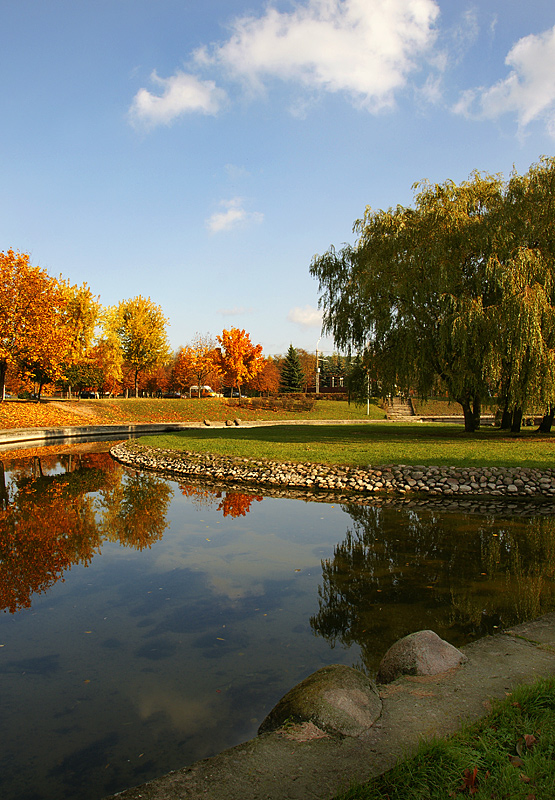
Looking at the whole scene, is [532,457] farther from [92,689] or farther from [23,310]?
[23,310]

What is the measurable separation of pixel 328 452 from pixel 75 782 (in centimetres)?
1458

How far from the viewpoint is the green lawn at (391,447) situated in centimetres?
1562

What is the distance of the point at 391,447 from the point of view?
736 inches

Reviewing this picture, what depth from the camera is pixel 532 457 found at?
15.9 m

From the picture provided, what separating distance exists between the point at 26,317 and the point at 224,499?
A: 86.7 feet

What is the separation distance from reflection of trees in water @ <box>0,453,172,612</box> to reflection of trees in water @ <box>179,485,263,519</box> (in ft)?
2.33

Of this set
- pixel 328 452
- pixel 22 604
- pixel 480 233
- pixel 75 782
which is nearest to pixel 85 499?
pixel 22 604

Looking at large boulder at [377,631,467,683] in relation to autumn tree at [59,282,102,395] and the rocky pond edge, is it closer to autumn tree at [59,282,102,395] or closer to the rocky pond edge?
the rocky pond edge

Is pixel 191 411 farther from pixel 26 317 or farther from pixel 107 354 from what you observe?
pixel 26 317

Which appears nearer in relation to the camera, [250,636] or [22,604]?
[250,636]

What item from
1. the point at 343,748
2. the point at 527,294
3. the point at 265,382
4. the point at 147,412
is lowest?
the point at 343,748

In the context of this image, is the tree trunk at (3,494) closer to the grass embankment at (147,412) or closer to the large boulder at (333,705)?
the large boulder at (333,705)

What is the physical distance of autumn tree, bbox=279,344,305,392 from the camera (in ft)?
215

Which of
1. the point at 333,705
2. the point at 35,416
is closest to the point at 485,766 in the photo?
the point at 333,705
